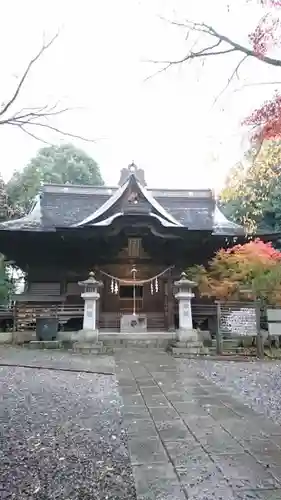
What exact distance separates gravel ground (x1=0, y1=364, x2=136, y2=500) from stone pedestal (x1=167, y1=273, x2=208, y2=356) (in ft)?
15.0

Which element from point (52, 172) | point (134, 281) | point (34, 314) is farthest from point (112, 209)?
point (52, 172)

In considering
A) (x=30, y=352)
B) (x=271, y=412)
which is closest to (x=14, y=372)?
(x=30, y=352)

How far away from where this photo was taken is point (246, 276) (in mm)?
11242

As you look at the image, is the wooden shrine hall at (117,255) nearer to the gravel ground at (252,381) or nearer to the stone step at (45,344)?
the stone step at (45,344)

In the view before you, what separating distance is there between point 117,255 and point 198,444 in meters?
11.2

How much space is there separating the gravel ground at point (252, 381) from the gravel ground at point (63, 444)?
1.83m

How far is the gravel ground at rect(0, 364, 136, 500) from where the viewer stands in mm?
2590

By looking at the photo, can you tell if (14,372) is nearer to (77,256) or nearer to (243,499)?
(243,499)

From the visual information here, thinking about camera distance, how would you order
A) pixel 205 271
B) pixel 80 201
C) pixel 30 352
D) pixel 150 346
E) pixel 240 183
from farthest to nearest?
1. pixel 80 201
2. pixel 205 271
3. pixel 150 346
4. pixel 30 352
5. pixel 240 183

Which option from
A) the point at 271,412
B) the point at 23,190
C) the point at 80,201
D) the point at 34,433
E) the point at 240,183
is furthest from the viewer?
the point at 23,190

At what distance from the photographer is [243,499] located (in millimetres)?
2410

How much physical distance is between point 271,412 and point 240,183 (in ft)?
11.9

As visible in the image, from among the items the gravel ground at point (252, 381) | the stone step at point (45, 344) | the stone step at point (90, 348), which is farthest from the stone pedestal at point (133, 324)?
the gravel ground at point (252, 381)

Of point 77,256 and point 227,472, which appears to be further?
point 77,256
